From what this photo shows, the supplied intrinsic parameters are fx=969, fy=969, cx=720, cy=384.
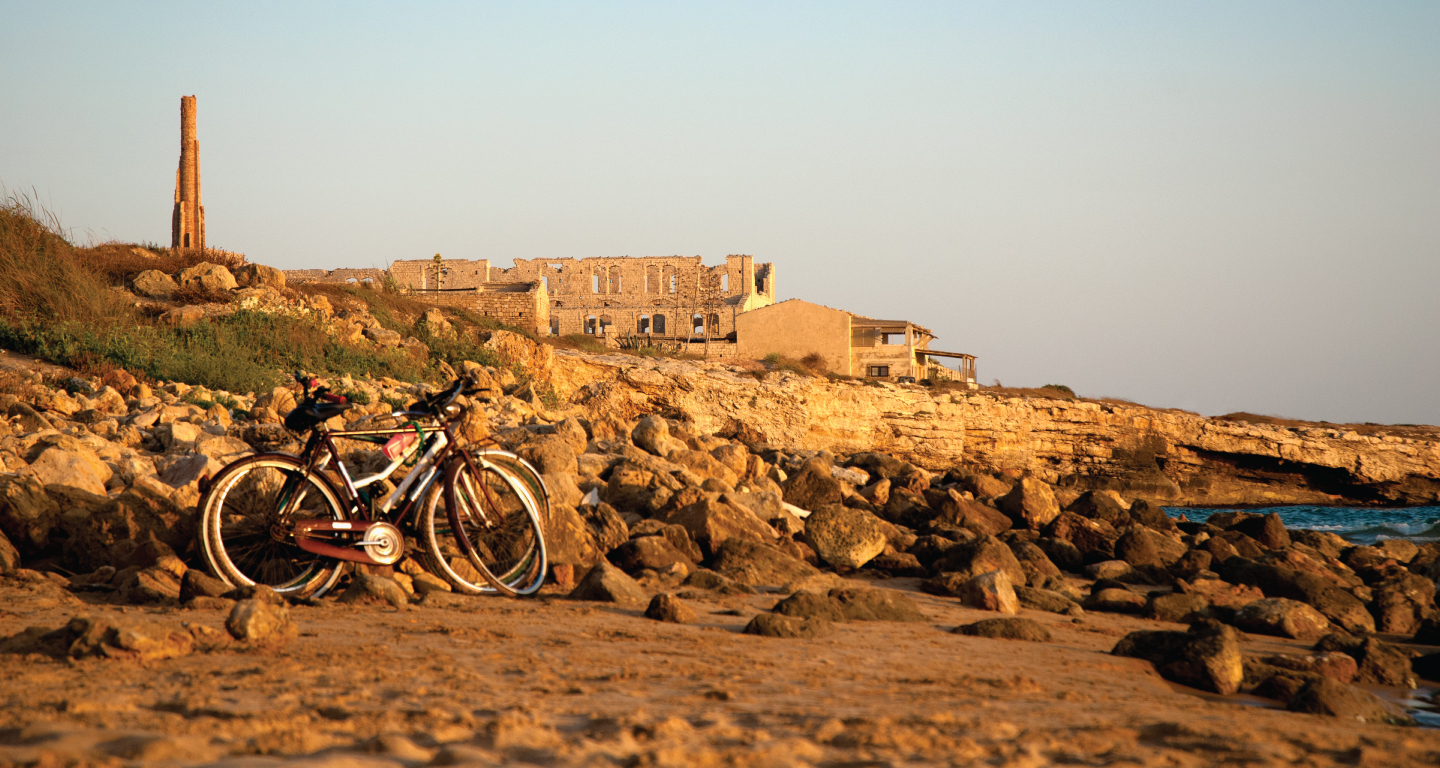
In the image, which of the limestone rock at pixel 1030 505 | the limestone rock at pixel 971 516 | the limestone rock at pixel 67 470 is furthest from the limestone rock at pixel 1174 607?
the limestone rock at pixel 67 470

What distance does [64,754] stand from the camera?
2.18 m

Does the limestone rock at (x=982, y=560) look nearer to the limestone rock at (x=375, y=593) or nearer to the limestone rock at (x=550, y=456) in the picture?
the limestone rock at (x=550, y=456)

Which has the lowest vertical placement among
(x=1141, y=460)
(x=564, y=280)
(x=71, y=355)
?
(x=1141, y=460)

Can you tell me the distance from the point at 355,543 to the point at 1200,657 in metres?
4.21

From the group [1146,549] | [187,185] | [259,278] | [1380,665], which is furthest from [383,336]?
[187,185]

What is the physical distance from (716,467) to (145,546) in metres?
5.51

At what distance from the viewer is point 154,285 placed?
15805mm

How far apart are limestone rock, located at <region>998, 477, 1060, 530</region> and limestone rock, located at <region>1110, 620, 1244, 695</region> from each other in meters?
6.20

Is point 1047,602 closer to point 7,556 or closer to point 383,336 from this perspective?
point 7,556

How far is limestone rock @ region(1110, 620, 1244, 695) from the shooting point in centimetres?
440

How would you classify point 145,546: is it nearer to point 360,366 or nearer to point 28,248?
point 360,366

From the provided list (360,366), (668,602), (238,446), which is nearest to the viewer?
(668,602)

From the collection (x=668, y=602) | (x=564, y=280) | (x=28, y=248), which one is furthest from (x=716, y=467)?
(x=564, y=280)

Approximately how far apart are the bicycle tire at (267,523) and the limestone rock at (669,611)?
1.72 meters
